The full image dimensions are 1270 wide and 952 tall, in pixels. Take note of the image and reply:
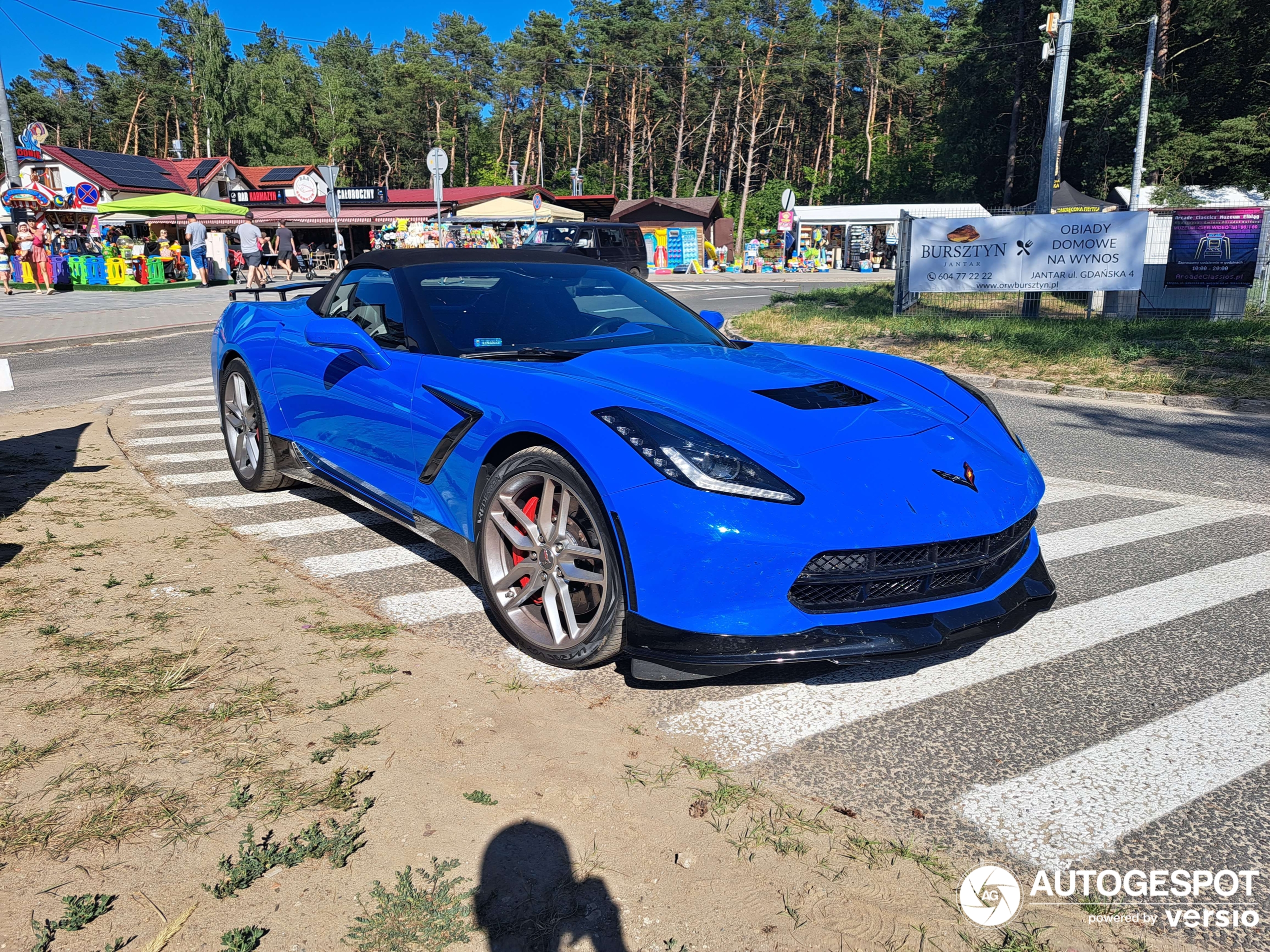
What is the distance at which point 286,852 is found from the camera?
2.19 meters

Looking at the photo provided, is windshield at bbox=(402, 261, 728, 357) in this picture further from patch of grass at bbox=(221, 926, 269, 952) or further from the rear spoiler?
patch of grass at bbox=(221, 926, 269, 952)

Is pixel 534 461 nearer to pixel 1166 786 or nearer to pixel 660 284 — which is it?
pixel 1166 786

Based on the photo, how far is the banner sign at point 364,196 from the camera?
5078cm

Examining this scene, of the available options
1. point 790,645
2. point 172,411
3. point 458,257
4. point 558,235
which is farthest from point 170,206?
point 790,645

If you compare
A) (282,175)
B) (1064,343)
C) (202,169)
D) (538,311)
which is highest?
(202,169)

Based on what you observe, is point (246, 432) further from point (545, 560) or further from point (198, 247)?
point (198, 247)

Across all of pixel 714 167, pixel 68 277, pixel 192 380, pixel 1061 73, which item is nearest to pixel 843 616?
pixel 192 380

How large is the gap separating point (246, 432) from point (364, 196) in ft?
162

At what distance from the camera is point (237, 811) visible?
2346 mm

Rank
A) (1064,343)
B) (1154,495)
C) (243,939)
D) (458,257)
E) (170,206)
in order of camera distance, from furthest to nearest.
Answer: (170,206)
(1064,343)
(1154,495)
(458,257)
(243,939)

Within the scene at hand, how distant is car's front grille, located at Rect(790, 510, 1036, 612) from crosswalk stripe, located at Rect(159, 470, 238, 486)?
4.55 metres

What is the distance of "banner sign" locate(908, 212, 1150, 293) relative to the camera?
13.5 metres

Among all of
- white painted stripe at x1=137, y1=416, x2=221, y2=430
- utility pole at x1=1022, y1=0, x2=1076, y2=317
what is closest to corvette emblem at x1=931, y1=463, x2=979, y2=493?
white painted stripe at x1=137, y1=416, x2=221, y2=430

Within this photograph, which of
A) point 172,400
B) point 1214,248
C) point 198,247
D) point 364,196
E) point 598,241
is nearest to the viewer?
point 172,400
